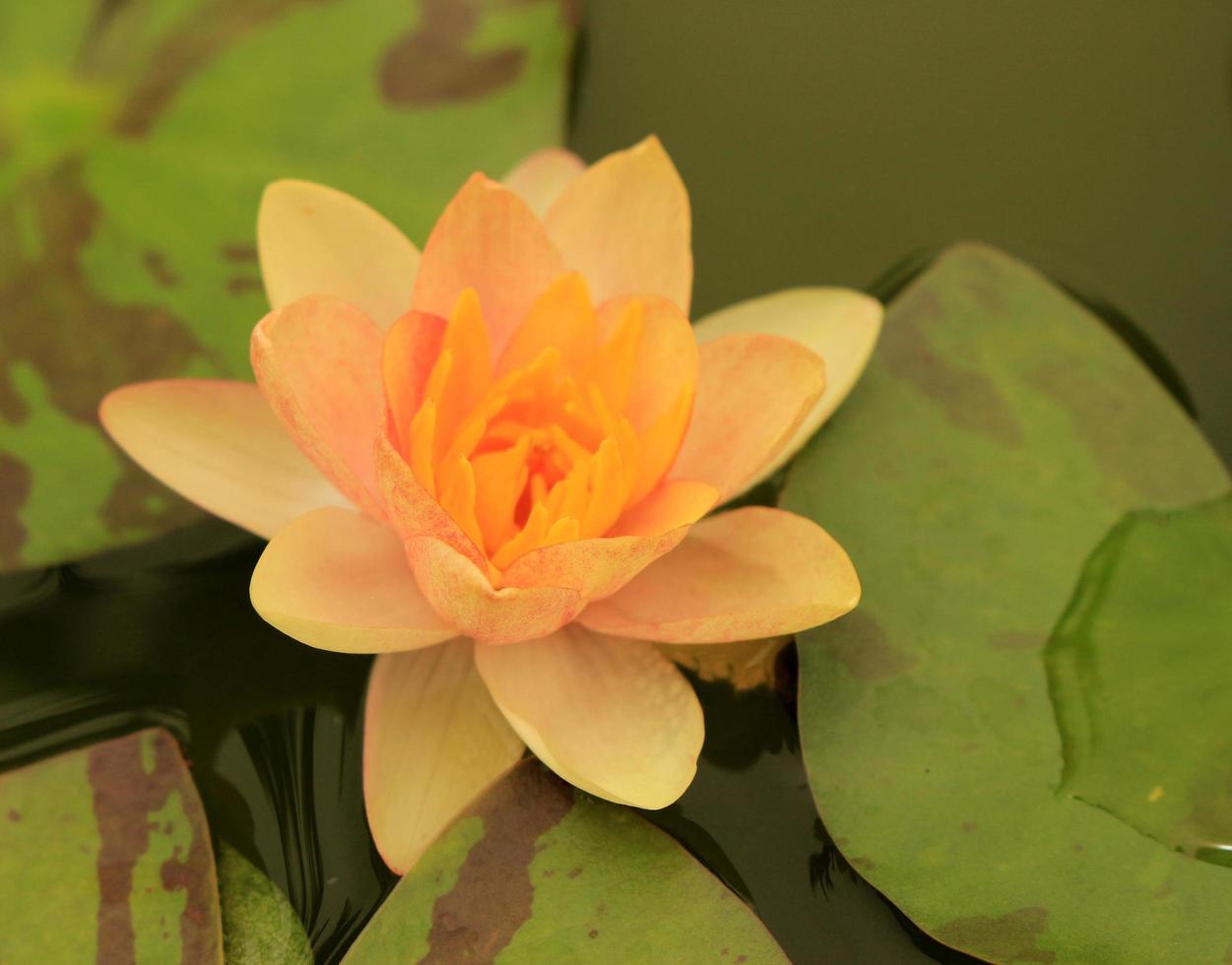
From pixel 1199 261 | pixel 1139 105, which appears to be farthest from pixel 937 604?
pixel 1139 105

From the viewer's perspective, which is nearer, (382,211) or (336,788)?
(336,788)

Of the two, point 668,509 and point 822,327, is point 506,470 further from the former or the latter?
point 822,327

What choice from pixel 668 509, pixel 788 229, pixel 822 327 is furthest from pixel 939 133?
pixel 668 509

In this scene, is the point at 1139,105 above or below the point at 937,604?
above

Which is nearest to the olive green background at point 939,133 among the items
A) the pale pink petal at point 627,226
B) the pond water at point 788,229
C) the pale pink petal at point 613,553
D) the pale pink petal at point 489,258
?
the pond water at point 788,229

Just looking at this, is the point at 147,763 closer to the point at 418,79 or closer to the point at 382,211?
the point at 382,211

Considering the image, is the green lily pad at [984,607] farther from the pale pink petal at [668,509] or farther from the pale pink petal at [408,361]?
the pale pink petal at [408,361]
